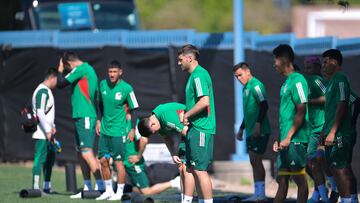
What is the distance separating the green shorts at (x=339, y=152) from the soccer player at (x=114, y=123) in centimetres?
376

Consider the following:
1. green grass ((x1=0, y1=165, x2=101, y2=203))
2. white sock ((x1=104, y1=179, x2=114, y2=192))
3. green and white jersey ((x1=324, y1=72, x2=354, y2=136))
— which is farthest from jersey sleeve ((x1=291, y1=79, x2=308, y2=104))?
white sock ((x1=104, y1=179, x2=114, y2=192))

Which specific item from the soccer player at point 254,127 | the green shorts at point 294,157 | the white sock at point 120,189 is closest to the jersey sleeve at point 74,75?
the white sock at point 120,189

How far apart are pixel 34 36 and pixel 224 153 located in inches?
188

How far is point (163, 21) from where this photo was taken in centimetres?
5953

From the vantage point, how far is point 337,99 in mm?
11117

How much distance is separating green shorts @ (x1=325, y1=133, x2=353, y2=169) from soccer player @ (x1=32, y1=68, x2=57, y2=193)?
473cm

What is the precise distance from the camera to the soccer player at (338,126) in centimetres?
1097

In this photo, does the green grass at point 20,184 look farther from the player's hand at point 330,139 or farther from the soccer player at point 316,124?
the player's hand at point 330,139

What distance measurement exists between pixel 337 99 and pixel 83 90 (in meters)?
4.49

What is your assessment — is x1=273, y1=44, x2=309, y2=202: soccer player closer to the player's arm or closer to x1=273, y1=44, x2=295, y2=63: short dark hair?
x1=273, y1=44, x2=295, y2=63: short dark hair

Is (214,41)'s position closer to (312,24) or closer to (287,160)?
(287,160)

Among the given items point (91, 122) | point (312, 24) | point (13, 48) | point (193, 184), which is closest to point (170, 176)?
point (91, 122)

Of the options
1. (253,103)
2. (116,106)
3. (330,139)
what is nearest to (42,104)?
(116,106)

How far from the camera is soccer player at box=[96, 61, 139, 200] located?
46.1ft
